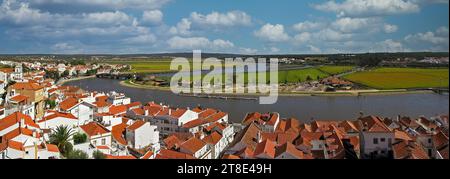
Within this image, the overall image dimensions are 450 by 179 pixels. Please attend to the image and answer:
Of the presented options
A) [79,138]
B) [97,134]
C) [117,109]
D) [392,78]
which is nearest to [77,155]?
[79,138]

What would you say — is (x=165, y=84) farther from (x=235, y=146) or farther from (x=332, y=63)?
(x=235, y=146)

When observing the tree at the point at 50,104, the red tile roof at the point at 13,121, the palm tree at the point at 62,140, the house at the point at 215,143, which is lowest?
the house at the point at 215,143

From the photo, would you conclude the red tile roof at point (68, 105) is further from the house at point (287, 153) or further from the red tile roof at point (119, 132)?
the house at point (287, 153)

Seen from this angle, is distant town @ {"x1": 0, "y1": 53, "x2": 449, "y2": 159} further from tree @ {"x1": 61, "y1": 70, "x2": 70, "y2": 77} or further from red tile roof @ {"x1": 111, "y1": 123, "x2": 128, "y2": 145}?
tree @ {"x1": 61, "y1": 70, "x2": 70, "y2": 77}

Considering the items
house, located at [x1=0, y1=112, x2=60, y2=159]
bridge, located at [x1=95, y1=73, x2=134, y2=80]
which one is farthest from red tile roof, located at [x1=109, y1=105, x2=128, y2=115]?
bridge, located at [x1=95, y1=73, x2=134, y2=80]

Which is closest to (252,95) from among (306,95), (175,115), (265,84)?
(306,95)

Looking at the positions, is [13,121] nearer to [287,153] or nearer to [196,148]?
[196,148]

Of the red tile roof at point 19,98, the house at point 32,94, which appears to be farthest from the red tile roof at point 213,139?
the red tile roof at point 19,98
